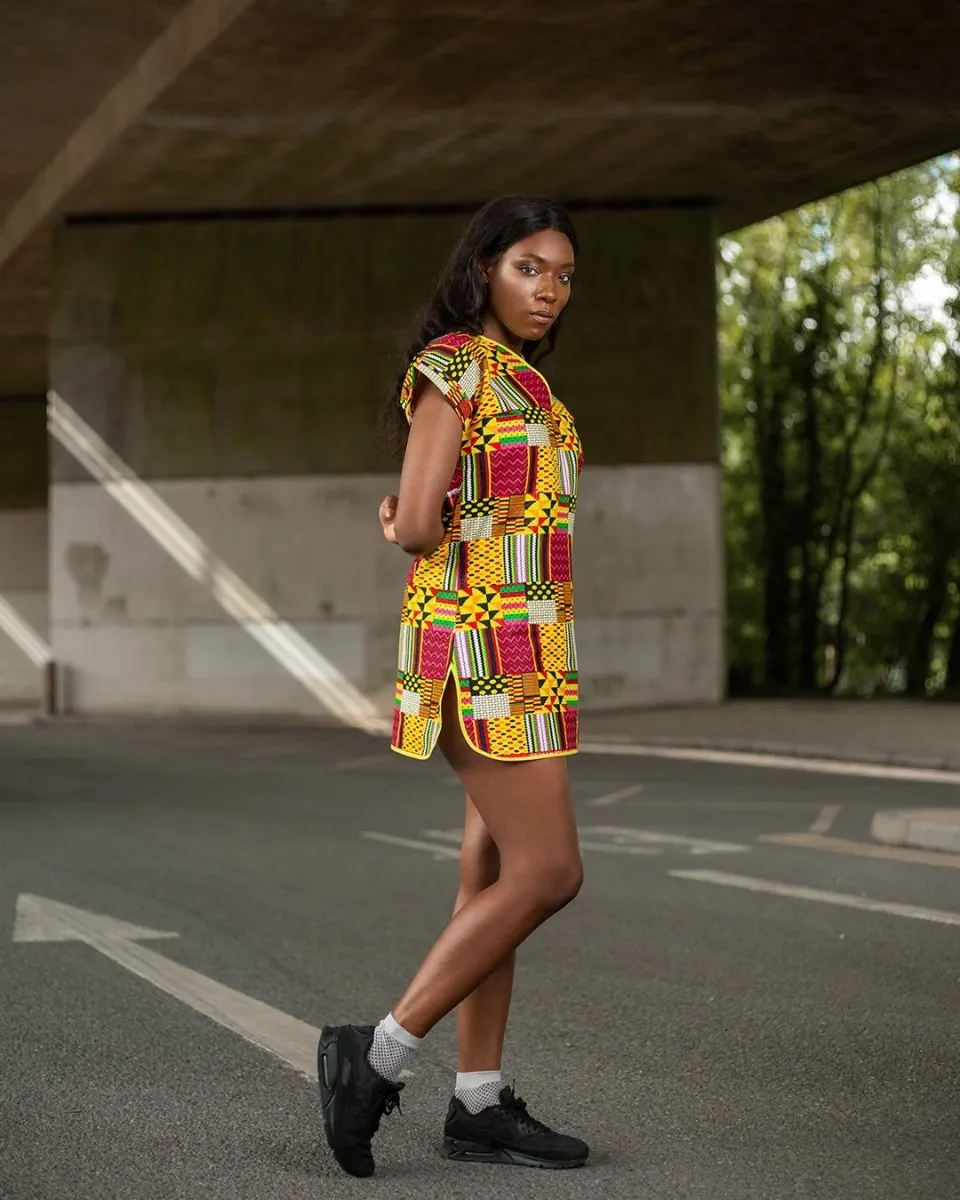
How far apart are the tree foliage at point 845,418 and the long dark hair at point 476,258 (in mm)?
29068

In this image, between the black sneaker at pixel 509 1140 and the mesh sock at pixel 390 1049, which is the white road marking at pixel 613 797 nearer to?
the black sneaker at pixel 509 1140

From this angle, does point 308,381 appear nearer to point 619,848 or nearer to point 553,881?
point 619,848

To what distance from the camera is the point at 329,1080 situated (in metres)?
4.12

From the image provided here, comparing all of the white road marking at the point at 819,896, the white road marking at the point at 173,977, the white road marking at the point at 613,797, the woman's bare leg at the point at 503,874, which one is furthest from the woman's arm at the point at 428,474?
the white road marking at the point at 613,797

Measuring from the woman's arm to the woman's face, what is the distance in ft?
0.94

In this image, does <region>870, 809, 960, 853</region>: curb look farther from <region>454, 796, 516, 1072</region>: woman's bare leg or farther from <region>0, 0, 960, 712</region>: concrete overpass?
<region>0, 0, 960, 712</region>: concrete overpass

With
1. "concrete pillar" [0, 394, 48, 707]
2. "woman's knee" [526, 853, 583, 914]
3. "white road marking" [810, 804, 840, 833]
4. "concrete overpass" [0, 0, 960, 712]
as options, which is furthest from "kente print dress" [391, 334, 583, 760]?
"concrete pillar" [0, 394, 48, 707]

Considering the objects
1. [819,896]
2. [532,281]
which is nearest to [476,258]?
[532,281]

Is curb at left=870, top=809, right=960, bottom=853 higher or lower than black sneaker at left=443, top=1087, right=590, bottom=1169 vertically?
lower

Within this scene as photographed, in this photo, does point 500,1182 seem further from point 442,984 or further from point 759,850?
point 759,850

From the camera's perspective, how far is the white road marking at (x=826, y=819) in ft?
39.2

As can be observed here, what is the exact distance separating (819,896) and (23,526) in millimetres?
43695

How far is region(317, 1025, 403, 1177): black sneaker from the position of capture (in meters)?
4.09

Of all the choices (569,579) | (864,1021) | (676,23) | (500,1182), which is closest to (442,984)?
(500,1182)
